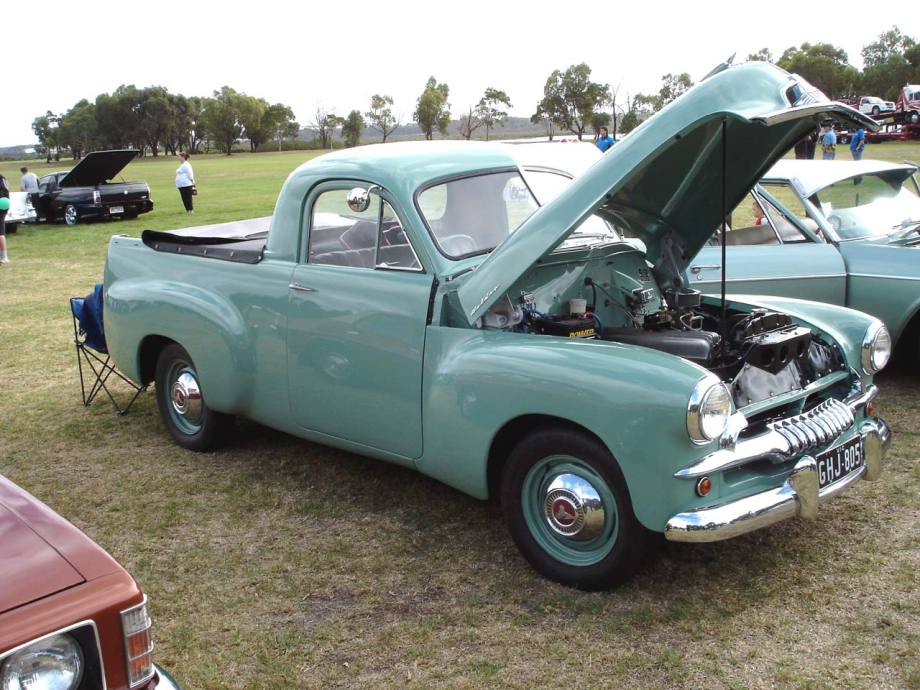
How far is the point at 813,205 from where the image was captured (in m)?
6.49

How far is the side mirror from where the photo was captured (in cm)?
420

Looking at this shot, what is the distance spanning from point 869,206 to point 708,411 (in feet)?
15.0

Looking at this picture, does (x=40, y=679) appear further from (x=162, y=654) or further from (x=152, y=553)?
(x=152, y=553)

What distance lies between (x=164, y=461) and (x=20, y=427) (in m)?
1.50

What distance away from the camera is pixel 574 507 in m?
3.36

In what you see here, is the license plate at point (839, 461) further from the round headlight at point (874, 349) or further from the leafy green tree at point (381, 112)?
the leafy green tree at point (381, 112)

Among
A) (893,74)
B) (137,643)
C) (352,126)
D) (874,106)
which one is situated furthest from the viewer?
(352,126)

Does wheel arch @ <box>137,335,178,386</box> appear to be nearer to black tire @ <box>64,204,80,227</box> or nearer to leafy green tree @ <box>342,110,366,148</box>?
black tire @ <box>64,204,80,227</box>

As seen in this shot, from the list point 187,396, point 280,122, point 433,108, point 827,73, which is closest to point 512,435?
point 187,396

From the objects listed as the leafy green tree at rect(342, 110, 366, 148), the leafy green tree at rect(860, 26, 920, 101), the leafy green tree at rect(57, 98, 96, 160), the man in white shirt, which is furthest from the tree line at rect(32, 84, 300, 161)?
the man in white shirt

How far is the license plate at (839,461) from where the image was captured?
3396 mm

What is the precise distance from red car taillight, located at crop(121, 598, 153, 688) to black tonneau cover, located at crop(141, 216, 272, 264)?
2.95m

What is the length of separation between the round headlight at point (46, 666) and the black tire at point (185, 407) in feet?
10.6

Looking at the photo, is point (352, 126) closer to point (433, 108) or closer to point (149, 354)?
point (433, 108)
